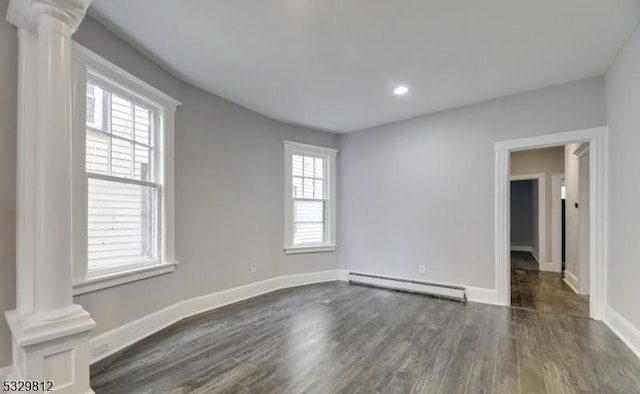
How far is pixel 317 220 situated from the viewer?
550cm

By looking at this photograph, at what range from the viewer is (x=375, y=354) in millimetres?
2611

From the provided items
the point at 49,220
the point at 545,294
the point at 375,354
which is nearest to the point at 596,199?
the point at 545,294

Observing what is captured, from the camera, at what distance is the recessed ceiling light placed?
362cm

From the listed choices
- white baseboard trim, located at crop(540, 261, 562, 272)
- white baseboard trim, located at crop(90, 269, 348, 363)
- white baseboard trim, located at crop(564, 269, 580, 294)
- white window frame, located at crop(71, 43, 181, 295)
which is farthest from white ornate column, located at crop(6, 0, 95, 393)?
white baseboard trim, located at crop(540, 261, 562, 272)

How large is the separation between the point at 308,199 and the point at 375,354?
3115 mm

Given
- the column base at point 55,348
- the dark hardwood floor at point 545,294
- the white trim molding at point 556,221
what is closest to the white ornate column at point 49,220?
the column base at point 55,348

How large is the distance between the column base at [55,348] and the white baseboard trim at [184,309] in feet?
2.27

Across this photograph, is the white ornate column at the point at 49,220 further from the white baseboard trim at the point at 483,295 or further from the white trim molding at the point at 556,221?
the white trim molding at the point at 556,221

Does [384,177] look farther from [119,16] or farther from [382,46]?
[119,16]

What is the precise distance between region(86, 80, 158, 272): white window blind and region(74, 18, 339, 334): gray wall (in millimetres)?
278

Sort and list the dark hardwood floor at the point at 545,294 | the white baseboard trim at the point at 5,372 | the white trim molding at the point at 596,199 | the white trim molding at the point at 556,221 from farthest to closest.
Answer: the white trim molding at the point at 556,221 → the dark hardwood floor at the point at 545,294 → the white trim molding at the point at 596,199 → the white baseboard trim at the point at 5,372

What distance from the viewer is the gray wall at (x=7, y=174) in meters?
1.93

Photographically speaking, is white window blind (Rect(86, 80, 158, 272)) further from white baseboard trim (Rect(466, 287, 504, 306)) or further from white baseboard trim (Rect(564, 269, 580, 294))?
white baseboard trim (Rect(564, 269, 580, 294))

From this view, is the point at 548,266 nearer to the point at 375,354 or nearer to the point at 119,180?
the point at 375,354
